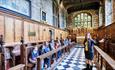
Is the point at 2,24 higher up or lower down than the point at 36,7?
lower down

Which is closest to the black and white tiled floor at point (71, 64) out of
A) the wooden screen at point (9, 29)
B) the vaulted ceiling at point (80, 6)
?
the wooden screen at point (9, 29)

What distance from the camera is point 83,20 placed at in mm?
27000

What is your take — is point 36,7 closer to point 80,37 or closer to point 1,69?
point 1,69

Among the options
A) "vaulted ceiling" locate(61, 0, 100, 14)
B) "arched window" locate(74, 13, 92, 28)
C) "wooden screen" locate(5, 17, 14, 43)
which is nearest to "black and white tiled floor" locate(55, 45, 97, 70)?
"wooden screen" locate(5, 17, 14, 43)

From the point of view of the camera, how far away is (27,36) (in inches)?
289

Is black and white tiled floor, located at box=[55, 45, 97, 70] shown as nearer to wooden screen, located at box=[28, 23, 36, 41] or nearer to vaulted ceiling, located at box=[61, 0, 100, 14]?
wooden screen, located at box=[28, 23, 36, 41]

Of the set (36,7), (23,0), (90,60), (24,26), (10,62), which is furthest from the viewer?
(36,7)

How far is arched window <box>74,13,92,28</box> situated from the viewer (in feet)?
88.0

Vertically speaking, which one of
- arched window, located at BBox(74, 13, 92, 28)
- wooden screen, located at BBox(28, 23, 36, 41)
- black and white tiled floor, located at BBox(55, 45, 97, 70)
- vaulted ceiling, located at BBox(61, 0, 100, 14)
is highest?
vaulted ceiling, located at BBox(61, 0, 100, 14)

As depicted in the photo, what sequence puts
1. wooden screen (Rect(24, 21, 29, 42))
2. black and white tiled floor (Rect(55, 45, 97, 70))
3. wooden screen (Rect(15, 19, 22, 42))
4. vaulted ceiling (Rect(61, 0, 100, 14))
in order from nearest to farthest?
wooden screen (Rect(15, 19, 22, 42)) < black and white tiled floor (Rect(55, 45, 97, 70)) < wooden screen (Rect(24, 21, 29, 42)) < vaulted ceiling (Rect(61, 0, 100, 14))

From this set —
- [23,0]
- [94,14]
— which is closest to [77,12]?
[94,14]

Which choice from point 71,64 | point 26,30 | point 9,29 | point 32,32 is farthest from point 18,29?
point 71,64

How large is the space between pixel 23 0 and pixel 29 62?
3.60 metres

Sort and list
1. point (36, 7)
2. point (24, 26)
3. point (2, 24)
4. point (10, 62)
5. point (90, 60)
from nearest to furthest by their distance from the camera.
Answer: point (10, 62) < point (2, 24) < point (90, 60) < point (24, 26) < point (36, 7)
